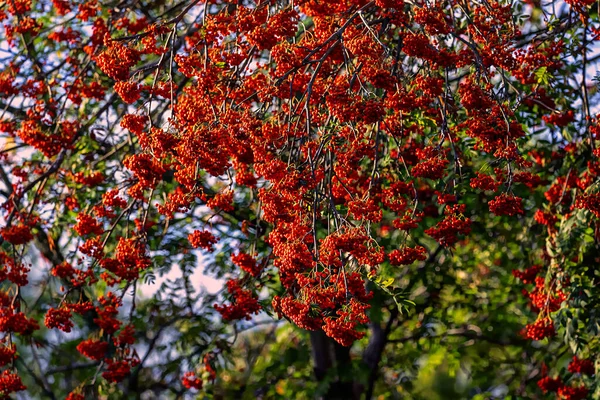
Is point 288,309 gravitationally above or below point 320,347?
below

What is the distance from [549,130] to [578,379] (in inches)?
88.2

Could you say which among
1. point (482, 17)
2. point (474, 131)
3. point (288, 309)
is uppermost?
point (482, 17)

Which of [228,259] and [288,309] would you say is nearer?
[288,309]

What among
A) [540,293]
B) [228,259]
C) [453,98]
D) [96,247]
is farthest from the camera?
[228,259]

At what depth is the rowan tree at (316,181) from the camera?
16.8ft

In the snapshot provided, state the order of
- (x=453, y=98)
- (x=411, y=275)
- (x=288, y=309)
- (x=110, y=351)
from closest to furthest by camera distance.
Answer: (x=288, y=309)
(x=453, y=98)
(x=110, y=351)
(x=411, y=275)

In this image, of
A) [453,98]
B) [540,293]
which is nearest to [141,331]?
[540,293]

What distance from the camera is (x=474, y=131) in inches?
203

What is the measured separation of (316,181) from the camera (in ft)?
16.0

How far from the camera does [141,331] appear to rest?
998 cm

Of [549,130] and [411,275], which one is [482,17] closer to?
[549,130]

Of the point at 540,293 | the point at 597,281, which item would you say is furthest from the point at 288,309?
the point at 597,281

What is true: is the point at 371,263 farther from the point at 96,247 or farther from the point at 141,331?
the point at 141,331

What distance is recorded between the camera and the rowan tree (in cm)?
513
